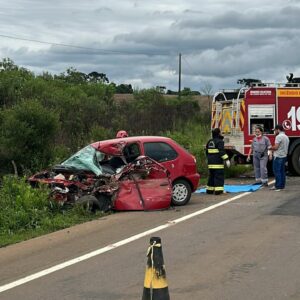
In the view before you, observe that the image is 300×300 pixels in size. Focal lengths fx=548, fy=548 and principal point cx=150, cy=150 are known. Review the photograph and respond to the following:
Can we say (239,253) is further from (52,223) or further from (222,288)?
(52,223)

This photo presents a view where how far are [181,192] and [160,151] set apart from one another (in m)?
1.04

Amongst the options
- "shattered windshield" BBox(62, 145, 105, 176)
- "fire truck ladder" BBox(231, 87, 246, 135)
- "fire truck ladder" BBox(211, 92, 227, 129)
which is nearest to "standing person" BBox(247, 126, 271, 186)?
"fire truck ladder" BBox(231, 87, 246, 135)

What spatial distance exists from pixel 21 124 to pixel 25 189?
4.75m

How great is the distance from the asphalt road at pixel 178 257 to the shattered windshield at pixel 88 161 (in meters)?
1.18

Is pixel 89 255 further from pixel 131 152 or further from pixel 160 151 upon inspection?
pixel 160 151

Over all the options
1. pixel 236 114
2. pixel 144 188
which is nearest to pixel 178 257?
pixel 144 188

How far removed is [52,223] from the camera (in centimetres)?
1002

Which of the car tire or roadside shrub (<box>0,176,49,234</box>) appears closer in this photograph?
roadside shrub (<box>0,176,49,234</box>)

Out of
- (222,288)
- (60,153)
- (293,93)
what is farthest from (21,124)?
(222,288)

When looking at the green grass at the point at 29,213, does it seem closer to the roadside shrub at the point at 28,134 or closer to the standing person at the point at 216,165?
the roadside shrub at the point at 28,134

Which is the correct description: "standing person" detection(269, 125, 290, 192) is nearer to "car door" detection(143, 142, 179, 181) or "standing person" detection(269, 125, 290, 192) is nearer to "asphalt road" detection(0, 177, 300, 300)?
"asphalt road" detection(0, 177, 300, 300)

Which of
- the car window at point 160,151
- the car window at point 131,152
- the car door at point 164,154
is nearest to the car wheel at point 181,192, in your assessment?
the car door at point 164,154

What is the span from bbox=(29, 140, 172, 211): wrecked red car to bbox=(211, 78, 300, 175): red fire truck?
20.9 ft

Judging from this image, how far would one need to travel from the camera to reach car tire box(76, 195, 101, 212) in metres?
10.9
